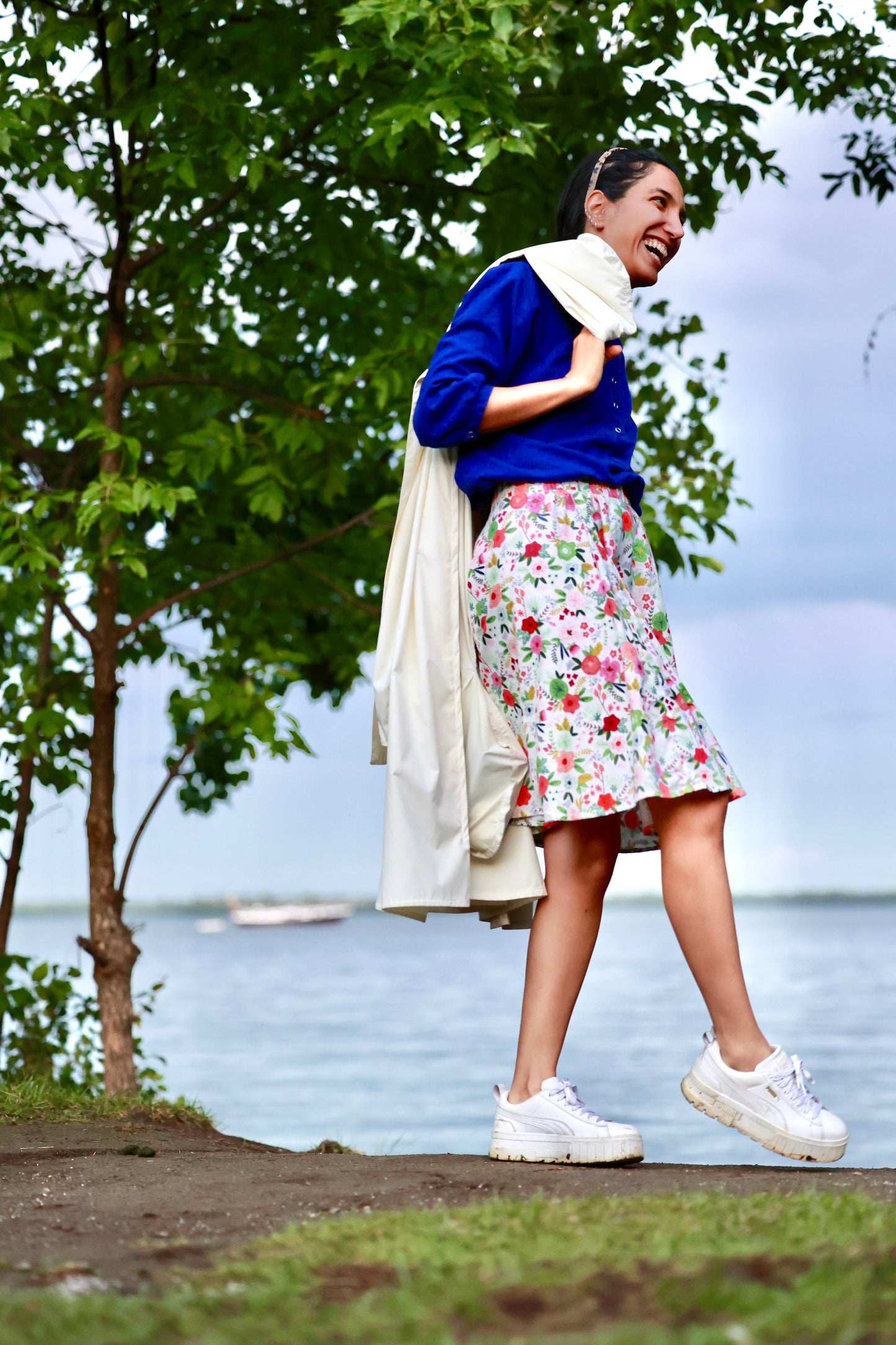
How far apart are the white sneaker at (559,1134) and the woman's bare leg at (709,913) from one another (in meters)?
0.23

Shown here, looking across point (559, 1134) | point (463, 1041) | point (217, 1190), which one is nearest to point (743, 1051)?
point (559, 1134)

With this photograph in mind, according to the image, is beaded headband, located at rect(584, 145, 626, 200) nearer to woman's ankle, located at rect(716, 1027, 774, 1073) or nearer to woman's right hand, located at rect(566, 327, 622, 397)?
woman's right hand, located at rect(566, 327, 622, 397)

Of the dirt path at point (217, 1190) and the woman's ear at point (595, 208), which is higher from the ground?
the woman's ear at point (595, 208)

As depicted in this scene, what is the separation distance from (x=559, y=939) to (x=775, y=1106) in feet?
1.51

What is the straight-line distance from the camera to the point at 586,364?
2666 millimetres

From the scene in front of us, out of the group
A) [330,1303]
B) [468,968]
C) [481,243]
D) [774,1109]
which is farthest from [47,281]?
[468,968]

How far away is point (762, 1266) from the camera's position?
1.46 m

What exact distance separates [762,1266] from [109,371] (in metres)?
3.92

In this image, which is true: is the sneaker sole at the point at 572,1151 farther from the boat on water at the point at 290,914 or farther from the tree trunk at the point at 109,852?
the boat on water at the point at 290,914

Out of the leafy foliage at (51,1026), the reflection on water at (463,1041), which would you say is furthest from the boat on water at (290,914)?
the leafy foliage at (51,1026)

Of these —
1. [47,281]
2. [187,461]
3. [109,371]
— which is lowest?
[187,461]

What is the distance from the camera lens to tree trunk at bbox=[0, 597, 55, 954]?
4914 mm

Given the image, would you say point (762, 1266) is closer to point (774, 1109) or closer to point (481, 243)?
point (774, 1109)

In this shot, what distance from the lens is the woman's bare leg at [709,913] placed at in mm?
2498
